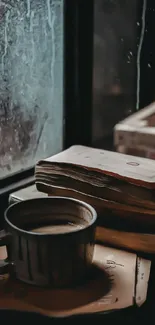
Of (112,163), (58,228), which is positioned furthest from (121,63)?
→ (58,228)

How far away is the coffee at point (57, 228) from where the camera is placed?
1.11 meters

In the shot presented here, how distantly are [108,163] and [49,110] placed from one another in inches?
13.9

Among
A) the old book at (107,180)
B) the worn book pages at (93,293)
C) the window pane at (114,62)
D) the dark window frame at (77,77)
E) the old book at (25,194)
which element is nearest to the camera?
the worn book pages at (93,293)

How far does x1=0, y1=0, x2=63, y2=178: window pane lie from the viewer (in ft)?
4.49

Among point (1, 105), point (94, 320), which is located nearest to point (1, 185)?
point (1, 105)

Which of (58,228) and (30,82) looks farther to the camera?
(30,82)

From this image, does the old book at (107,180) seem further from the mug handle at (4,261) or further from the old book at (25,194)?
the mug handle at (4,261)

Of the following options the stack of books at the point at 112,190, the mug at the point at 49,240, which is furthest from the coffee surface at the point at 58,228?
the stack of books at the point at 112,190

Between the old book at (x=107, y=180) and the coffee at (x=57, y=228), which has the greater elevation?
the old book at (x=107, y=180)

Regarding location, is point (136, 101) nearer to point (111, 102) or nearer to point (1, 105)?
point (111, 102)

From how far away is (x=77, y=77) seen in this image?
1.56 metres

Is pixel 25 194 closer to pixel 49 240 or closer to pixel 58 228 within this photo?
pixel 58 228

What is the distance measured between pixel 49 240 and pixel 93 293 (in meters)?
0.14

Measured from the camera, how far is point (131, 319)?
3.49 feet
